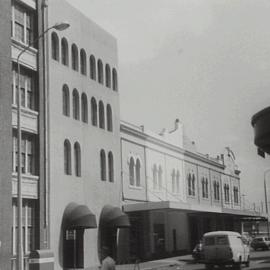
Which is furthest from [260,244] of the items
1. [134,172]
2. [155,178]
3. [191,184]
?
[134,172]

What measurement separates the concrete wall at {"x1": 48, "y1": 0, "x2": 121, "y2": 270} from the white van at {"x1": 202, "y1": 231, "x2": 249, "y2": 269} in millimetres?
6817

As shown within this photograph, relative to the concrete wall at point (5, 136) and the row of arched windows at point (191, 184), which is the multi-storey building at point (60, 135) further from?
the row of arched windows at point (191, 184)

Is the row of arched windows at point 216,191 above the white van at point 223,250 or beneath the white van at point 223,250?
above

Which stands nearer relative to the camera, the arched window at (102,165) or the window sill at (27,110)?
the window sill at (27,110)

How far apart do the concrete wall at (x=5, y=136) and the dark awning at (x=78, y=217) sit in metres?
5.16

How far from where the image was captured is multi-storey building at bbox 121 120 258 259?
4003cm

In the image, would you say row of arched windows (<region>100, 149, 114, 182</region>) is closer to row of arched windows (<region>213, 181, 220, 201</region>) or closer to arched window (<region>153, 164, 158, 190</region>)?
arched window (<region>153, 164, 158, 190</region>)

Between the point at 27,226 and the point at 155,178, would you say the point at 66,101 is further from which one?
the point at 155,178

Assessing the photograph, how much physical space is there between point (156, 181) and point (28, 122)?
61.7ft

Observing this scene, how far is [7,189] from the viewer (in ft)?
84.8

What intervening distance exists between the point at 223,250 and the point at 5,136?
13.1 metres

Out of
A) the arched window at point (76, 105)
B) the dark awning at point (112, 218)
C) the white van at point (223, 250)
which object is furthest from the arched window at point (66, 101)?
the white van at point (223, 250)

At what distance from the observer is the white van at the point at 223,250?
30433 mm

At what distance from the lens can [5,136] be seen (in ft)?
86.1
